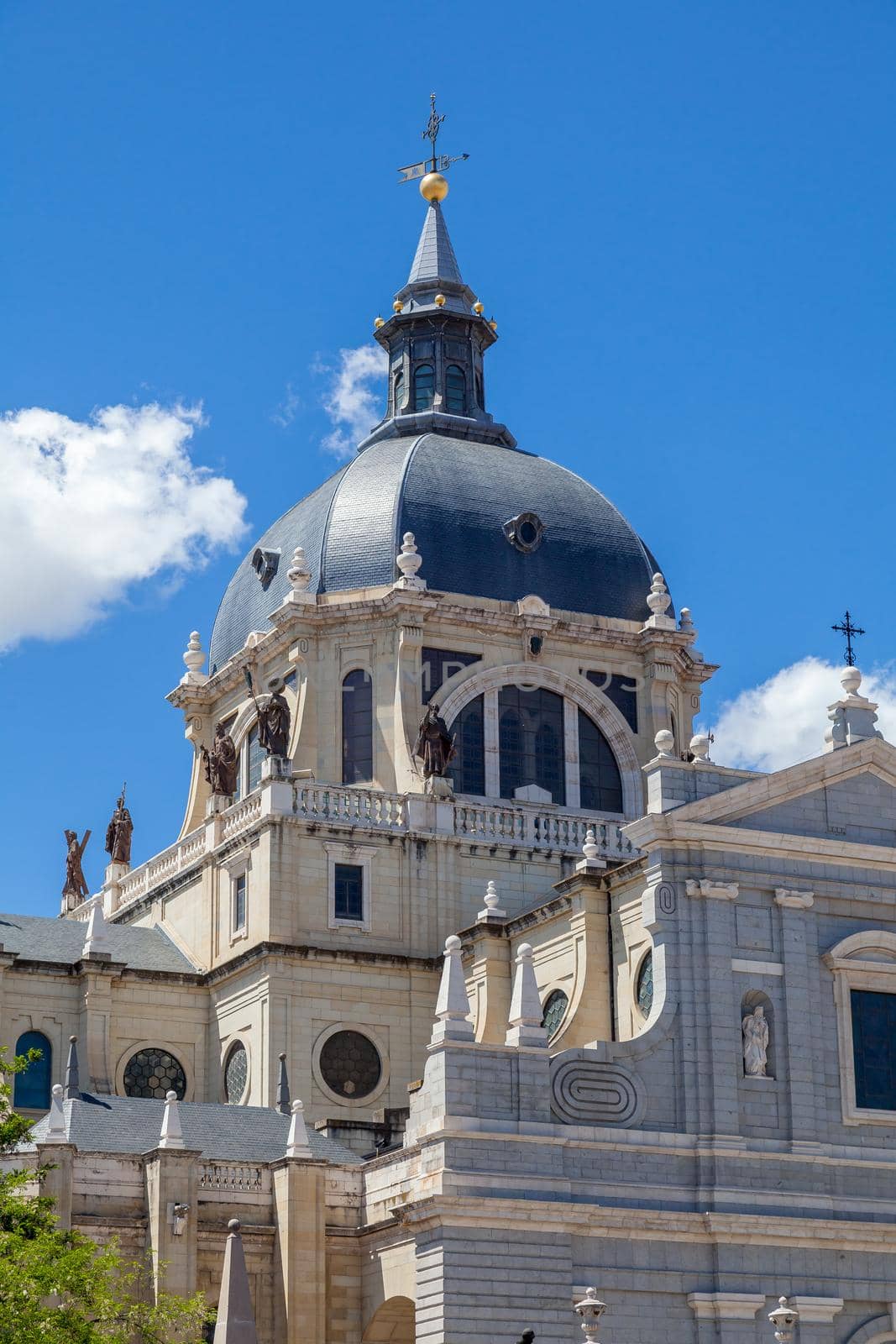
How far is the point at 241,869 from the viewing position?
191 ft

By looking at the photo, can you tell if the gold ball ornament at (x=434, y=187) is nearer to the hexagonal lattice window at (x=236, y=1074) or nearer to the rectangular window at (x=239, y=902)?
the rectangular window at (x=239, y=902)

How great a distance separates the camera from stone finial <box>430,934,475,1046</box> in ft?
138

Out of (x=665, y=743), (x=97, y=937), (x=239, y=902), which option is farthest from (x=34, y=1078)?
(x=665, y=743)

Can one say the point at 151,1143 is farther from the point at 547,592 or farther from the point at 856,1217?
the point at 547,592

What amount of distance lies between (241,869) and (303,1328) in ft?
47.6

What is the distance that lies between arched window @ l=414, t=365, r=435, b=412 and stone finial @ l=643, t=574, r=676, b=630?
30.2 ft

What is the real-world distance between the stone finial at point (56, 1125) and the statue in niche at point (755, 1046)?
41.3 feet

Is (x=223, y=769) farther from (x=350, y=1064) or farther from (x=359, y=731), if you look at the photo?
(x=350, y=1064)

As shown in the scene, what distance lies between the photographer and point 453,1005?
42531mm

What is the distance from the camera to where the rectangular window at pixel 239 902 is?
57844mm

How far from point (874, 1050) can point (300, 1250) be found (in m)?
11.4

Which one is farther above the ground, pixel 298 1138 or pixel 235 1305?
pixel 298 1138

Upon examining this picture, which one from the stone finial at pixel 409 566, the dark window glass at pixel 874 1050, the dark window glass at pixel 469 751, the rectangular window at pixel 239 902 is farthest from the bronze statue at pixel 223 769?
the dark window glass at pixel 874 1050

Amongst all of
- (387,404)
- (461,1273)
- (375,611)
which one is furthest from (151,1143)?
(387,404)
